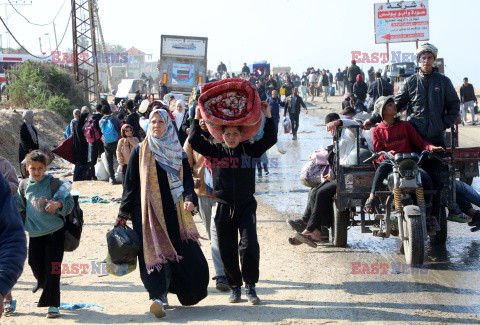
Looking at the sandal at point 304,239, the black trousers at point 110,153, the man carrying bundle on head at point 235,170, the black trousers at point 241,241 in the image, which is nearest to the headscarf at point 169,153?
the man carrying bundle on head at point 235,170

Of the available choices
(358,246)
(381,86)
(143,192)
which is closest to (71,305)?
(143,192)

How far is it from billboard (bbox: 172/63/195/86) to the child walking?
28.5 m

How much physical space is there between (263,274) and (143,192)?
2.00 metres

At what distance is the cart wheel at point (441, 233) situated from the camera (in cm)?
793

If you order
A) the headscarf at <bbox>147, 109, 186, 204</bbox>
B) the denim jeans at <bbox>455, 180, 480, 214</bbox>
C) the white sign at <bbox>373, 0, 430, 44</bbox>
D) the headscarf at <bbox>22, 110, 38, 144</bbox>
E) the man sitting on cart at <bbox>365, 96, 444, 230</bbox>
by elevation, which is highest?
the white sign at <bbox>373, 0, 430, 44</bbox>

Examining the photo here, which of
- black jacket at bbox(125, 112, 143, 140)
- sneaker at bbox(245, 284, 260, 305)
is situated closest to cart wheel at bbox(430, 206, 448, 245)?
sneaker at bbox(245, 284, 260, 305)

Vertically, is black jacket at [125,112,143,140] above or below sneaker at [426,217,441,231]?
above

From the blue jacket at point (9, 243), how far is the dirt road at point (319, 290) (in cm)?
300

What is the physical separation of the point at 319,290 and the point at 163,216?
5.60 ft

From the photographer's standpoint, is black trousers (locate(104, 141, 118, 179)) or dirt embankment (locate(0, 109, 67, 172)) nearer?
black trousers (locate(104, 141, 118, 179))

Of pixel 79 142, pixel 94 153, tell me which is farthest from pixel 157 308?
pixel 94 153

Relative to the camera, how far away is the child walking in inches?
236

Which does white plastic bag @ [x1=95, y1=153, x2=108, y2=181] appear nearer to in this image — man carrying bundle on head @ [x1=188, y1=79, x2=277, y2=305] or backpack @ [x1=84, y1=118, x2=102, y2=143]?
backpack @ [x1=84, y1=118, x2=102, y2=143]

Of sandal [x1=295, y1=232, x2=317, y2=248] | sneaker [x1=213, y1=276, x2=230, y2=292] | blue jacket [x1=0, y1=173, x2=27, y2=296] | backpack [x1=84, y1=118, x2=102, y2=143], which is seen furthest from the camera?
backpack [x1=84, y1=118, x2=102, y2=143]
